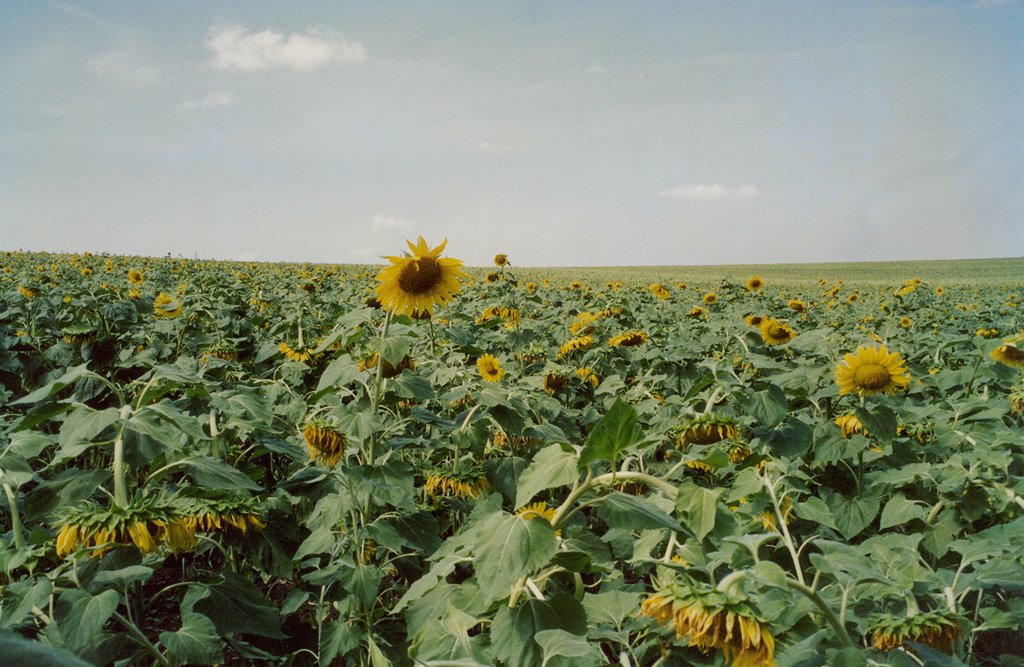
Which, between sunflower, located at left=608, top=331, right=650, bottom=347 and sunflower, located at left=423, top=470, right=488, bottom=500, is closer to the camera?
sunflower, located at left=423, top=470, right=488, bottom=500

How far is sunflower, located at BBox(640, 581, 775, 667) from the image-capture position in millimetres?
1102

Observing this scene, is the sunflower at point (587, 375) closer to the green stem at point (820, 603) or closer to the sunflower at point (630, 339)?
the sunflower at point (630, 339)

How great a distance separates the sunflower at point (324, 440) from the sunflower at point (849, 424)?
94.8 inches

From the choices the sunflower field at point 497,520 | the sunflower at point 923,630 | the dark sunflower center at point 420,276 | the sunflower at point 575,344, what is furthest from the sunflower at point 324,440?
the sunflower at point 575,344

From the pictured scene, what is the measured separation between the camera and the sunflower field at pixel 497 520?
124 centimetres

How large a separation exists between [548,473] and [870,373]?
2.50 meters

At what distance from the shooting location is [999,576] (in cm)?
159

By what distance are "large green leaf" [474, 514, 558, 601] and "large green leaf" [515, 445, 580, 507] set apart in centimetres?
6

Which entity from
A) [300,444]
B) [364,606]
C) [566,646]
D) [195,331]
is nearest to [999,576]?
[566,646]

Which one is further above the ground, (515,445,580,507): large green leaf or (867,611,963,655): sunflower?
(515,445,580,507): large green leaf

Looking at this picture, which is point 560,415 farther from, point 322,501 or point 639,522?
point 639,522

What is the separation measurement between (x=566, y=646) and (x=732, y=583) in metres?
0.33

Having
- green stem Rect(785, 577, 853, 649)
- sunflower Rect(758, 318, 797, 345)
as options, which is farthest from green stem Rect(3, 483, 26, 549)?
sunflower Rect(758, 318, 797, 345)

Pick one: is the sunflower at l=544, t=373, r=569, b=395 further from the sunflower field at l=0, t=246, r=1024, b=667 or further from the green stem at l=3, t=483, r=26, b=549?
the green stem at l=3, t=483, r=26, b=549
